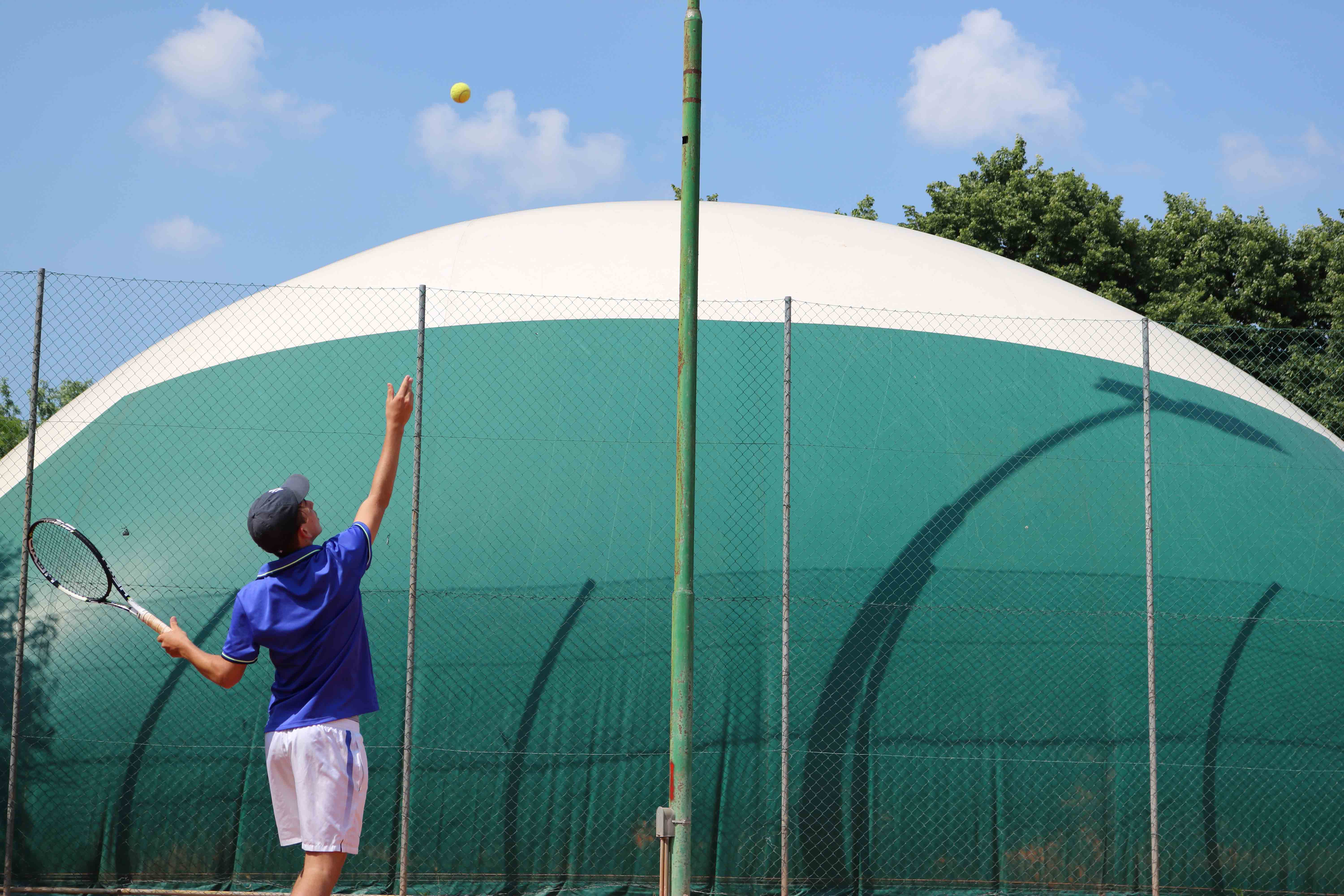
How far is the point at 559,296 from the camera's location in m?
10.1

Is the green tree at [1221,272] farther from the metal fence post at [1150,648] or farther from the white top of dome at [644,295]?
the metal fence post at [1150,648]

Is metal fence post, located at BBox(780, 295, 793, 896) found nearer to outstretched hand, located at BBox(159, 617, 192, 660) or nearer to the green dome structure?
the green dome structure

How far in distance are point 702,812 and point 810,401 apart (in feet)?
11.1

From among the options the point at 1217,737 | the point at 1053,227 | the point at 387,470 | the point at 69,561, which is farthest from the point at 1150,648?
the point at 1053,227

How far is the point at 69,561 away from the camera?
6738 mm

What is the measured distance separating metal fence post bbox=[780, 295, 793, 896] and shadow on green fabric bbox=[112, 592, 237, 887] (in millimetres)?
3966

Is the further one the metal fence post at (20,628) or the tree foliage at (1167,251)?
the tree foliage at (1167,251)

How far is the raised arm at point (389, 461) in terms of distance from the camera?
4.31 metres

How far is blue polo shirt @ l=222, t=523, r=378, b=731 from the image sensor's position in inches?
159

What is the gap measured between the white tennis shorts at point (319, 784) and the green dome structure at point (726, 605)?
4.75 m

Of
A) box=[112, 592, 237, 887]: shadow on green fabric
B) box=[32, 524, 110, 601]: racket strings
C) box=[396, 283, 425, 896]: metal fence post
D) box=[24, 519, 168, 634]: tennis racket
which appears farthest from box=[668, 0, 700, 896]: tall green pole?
box=[112, 592, 237, 887]: shadow on green fabric

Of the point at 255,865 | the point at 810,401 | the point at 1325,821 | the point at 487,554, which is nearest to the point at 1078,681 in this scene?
the point at 1325,821

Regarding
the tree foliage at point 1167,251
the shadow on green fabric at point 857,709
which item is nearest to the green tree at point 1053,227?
the tree foliage at point 1167,251

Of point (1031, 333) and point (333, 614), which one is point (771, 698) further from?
point (333, 614)
